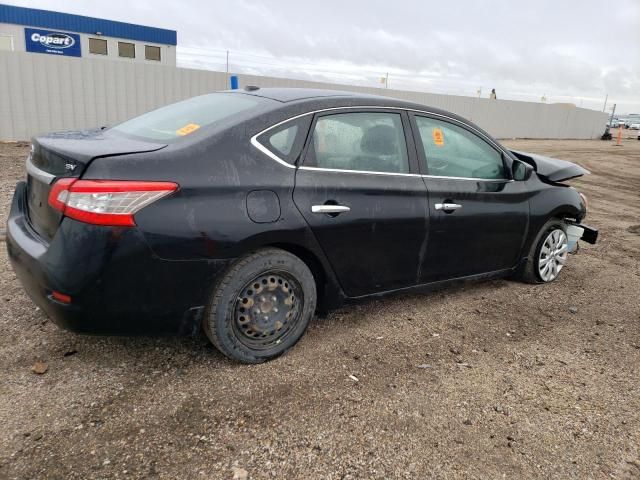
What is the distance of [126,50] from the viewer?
30.5 metres

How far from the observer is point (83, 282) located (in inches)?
98.2

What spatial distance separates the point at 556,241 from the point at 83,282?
4.10 metres

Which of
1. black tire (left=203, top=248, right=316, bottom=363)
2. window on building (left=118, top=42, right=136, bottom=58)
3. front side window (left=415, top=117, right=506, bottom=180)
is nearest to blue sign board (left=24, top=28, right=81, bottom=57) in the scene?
window on building (left=118, top=42, right=136, bottom=58)

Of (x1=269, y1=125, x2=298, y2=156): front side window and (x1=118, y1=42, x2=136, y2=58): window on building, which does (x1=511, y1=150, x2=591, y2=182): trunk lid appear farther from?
(x1=118, y1=42, x2=136, y2=58): window on building

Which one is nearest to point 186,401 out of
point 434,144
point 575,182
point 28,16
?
point 434,144

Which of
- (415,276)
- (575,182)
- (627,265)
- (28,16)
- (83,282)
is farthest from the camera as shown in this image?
(28,16)

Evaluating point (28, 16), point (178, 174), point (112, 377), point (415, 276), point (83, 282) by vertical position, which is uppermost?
point (28, 16)

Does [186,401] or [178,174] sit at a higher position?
[178,174]

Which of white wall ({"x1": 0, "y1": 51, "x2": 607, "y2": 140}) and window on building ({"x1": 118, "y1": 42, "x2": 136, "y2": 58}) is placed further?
window on building ({"x1": 118, "y1": 42, "x2": 136, "y2": 58})

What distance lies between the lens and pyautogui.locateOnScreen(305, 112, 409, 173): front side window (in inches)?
126

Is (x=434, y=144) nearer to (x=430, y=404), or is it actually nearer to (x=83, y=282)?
(x=430, y=404)

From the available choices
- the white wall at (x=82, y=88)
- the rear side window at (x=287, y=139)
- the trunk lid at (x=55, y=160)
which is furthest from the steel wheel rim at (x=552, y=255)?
the white wall at (x=82, y=88)

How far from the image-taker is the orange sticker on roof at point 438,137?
12.5 feet

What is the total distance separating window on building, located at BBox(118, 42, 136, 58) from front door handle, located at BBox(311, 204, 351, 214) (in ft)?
104
